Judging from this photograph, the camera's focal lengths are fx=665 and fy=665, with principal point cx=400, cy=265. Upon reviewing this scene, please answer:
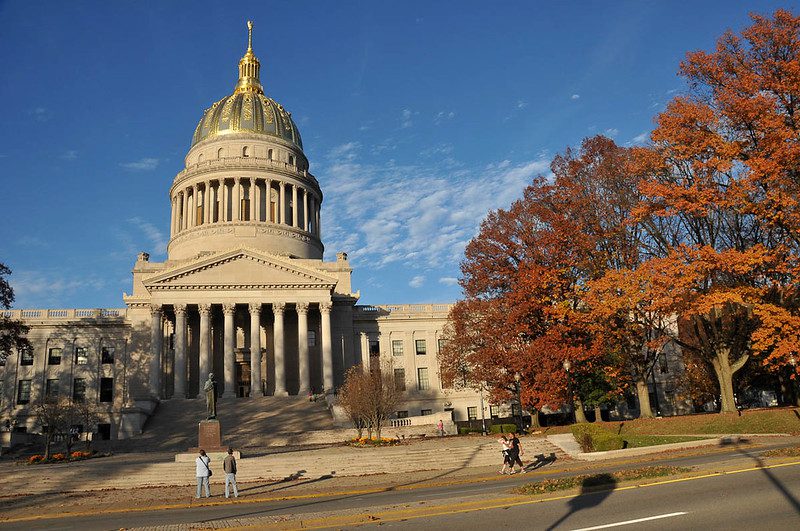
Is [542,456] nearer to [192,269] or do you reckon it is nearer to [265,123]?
[192,269]

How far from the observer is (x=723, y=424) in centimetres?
3494

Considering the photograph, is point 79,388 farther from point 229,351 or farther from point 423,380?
point 423,380

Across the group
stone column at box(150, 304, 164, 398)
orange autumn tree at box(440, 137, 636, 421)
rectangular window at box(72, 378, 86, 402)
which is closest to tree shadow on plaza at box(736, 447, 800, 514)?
orange autumn tree at box(440, 137, 636, 421)

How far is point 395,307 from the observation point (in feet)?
244

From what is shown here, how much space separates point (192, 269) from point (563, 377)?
36.9 metres

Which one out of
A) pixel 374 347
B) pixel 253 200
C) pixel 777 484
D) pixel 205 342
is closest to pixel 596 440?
pixel 777 484

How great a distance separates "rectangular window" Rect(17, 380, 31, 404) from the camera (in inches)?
2539

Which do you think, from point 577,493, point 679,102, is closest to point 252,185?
point 679,102

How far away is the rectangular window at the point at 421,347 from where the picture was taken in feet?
238

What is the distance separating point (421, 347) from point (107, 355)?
32451 mm

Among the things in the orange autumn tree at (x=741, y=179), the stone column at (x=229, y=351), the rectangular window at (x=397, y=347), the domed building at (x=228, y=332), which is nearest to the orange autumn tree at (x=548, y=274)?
the orange autumn tree at (x=741, y=179)

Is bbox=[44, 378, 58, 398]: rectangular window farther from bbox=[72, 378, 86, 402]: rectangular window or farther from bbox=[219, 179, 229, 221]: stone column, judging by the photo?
bbox=[219, 179, 229, 221]: stone column

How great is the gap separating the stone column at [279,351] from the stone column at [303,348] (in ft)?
5.24

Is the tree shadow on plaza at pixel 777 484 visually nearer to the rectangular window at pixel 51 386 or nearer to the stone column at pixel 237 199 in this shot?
the rectangular window at pixel 51 386
